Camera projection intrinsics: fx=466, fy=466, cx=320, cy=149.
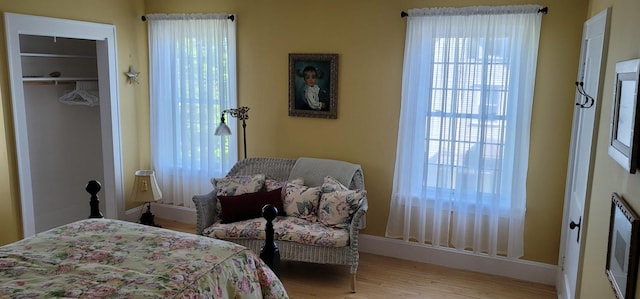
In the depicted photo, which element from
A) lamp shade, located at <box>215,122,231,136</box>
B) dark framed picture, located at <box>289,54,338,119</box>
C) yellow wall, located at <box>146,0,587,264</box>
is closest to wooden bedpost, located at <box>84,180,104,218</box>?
lamp shade, located at <box>215,122,231,136</box>

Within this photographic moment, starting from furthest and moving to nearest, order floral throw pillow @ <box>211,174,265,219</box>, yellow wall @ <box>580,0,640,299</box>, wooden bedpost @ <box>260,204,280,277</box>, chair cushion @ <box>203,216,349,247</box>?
floral throw pillow @ <box>211,174,265,219</box> → chair cushion @ <box>203,216,349,247</box> → wooden bedpost @ <box>260,204,280,277</box> → yellow wall @ <box>580,0,640,299</box>

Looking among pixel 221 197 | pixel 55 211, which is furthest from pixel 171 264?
pixel 55 211

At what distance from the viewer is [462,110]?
3.98m

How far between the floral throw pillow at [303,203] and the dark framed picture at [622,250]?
2503 mm

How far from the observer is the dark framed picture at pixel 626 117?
1.55 meters

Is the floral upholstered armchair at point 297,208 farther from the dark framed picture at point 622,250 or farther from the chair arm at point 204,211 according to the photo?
the dark framed picture at point 622,250

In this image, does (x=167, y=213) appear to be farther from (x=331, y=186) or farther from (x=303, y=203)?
(x=331, y=186)

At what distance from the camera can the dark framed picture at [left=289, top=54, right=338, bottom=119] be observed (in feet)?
14.7

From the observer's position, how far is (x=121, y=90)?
501cm

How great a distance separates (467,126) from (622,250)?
8.01 ft

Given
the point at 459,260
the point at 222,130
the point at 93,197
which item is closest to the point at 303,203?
the point at 222,130

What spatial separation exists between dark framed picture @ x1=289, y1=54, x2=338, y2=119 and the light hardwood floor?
1481 millimetres

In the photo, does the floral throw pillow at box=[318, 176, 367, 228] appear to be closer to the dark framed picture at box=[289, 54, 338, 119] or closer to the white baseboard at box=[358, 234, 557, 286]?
the white baseboard at box=[358, 234, 557, 286]

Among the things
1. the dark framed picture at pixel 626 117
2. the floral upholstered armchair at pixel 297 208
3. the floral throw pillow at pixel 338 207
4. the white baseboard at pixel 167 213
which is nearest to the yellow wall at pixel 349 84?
the floral upholstered armchair at pixel 297 208
